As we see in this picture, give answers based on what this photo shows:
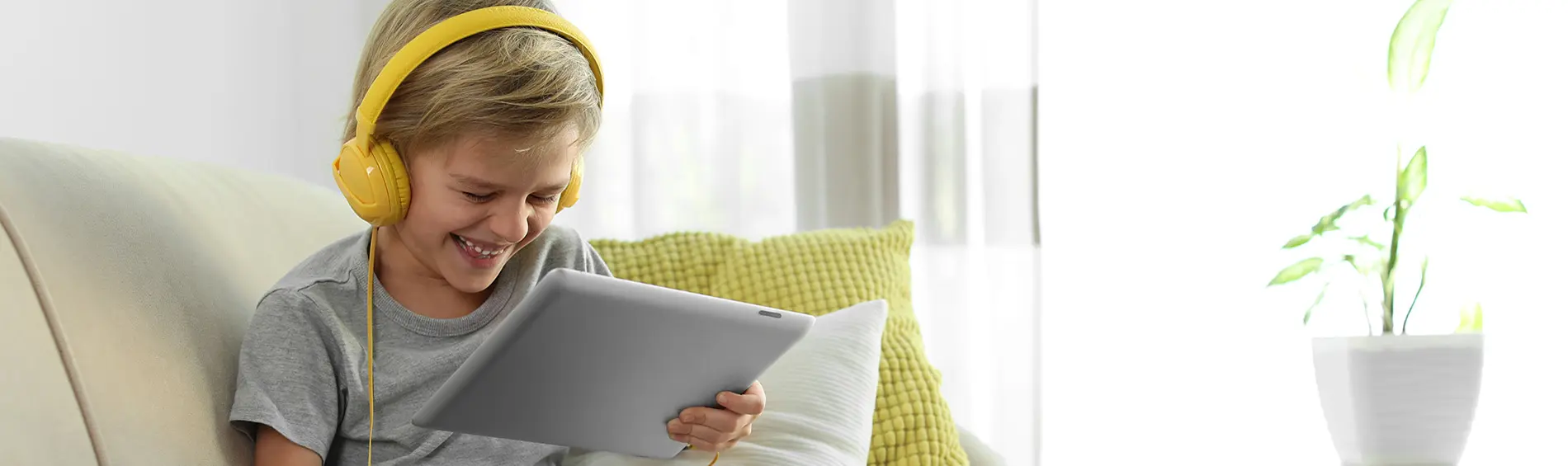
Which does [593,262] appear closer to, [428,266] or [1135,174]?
[428,266]

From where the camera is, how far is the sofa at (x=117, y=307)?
618 mm

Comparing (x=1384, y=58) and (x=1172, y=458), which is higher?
(x=1384, y=58)

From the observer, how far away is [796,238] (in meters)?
1.25

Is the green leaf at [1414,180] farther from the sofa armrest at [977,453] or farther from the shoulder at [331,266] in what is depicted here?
the shoulder at [331,266]

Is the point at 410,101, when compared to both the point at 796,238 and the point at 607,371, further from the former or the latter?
the point at 796,238

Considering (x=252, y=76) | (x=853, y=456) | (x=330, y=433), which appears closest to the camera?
(x=330, y=433)

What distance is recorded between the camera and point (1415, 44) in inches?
78.4

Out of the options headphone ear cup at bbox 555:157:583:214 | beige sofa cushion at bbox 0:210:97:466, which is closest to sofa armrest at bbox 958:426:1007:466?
headphone ear cup at bbox 555:157:583:214

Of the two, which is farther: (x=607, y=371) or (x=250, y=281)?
(x=250, y=281)

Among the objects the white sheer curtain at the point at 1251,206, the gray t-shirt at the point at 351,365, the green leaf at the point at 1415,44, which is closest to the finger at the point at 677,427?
the gray t-shirt at the point at 351,365

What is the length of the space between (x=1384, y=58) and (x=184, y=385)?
2208mm

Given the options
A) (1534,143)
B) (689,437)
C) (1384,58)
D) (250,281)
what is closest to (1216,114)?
(1384,58)

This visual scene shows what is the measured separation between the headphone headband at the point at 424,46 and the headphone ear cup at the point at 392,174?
0.01 m

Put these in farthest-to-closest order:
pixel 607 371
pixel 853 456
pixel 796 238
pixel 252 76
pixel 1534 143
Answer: pixel 1534 143 < pixel 252 76 < pixel 796 238 < pixel 853 456 < pixel 607 371
